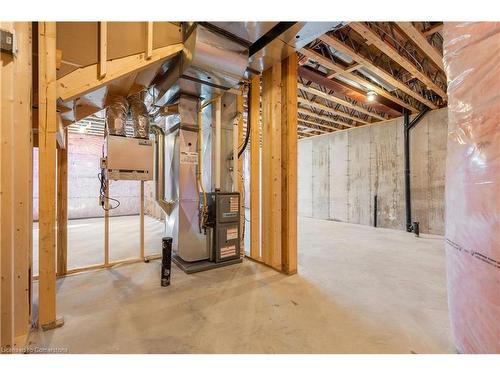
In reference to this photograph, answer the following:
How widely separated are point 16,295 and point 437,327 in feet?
9.71

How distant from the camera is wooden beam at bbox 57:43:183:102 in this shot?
174 cm

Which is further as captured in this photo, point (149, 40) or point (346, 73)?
point (346, 73)

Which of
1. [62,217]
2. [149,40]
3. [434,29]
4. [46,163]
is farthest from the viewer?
[62,217]

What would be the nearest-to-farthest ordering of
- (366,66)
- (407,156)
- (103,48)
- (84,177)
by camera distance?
(103,48)
(366,66)
(407,156)
(84,177)

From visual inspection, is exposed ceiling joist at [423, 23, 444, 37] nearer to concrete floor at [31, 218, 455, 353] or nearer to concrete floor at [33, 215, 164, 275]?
concrete floor at [31, 218, 455, 353]

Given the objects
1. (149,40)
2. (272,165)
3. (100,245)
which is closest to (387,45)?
(272,165)

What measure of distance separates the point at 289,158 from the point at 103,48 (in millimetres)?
2023

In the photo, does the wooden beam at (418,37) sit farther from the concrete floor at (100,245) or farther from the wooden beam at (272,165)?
the concrete floor at (100,245)

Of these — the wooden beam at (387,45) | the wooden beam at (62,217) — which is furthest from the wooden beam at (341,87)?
the wooden beam at (62,217)

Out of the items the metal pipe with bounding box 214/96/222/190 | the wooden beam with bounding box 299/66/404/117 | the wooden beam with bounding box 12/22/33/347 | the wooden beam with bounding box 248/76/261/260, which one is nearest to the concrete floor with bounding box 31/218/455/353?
the wooden beam with bounding box 12/22/33/347

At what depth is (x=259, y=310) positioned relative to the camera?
1.85 m

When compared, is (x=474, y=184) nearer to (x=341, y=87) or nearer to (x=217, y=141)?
(x=217, y=141)
